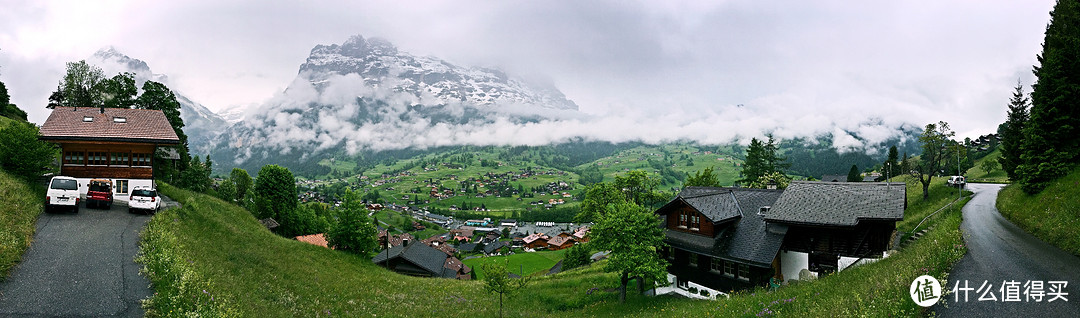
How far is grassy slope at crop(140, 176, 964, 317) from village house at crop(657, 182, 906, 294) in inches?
111

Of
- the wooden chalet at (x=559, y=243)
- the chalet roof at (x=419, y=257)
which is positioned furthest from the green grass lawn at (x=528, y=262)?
the chalet roof at (x=419, y=257)

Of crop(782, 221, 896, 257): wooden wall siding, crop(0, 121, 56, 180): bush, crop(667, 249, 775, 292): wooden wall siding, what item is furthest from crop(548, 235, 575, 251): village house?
crop(0, 121, 56, 180): bush

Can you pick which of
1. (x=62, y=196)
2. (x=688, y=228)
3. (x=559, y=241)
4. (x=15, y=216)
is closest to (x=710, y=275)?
(x=688, y=228)

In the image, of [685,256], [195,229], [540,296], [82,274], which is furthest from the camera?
[540,296]

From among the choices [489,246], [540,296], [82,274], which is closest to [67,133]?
[82,274]

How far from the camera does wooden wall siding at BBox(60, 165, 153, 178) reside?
1300 inches

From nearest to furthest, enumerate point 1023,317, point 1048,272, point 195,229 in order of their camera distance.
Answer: point 1023,317, point 1048,272, point 195,229

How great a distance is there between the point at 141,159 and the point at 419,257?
110ft

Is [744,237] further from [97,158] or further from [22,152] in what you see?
[97,158]

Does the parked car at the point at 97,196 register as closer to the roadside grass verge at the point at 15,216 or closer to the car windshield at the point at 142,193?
the roadside grass verge at the point at 15,216

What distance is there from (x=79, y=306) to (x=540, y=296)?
26.9 meters

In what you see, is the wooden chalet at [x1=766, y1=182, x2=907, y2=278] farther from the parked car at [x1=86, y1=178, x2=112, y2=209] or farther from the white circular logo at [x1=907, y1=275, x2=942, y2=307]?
the parked car at [x1=86, y1=178, x2=112, y2=209]

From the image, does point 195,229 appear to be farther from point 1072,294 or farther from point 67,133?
point 1072,294

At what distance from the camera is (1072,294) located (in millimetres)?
14312
